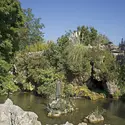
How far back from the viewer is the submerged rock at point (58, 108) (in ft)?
43.1

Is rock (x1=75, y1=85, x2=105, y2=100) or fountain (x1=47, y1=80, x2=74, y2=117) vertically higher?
rock (x1=75, y1=85, x2=105, y2=100)

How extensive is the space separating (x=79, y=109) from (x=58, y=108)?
6.71ft

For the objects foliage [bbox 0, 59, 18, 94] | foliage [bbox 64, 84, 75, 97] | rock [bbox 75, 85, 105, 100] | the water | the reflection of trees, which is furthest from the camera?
rock [bbox 75, 85, 105, 100]

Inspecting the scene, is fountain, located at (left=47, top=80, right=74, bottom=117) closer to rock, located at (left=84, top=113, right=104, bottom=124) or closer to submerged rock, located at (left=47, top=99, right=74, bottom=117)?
submerged rock, located at (left=47, top=99, right=74, bottom=117)

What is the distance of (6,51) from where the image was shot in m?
10.5

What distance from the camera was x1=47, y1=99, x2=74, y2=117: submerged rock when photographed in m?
13.1

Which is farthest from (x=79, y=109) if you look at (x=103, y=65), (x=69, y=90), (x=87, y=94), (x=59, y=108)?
(x=103, y=65)

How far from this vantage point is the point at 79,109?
591 inches

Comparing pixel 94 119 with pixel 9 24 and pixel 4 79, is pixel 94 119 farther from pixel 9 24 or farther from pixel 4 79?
pixel 9 24

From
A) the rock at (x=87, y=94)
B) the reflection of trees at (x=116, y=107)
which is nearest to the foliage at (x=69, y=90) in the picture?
the rock at (x=87, y=94)

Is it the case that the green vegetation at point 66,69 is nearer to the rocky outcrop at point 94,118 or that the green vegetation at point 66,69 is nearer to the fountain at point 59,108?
the fountain at point 59,108

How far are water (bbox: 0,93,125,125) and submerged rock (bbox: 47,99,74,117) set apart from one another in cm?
33

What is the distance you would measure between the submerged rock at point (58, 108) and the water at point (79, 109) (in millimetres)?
327

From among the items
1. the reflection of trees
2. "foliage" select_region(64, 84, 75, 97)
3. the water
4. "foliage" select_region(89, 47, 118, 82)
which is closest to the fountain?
the water
